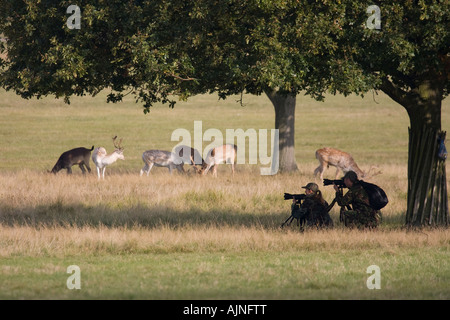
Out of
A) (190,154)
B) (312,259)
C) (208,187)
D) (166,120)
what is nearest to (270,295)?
(312,259)

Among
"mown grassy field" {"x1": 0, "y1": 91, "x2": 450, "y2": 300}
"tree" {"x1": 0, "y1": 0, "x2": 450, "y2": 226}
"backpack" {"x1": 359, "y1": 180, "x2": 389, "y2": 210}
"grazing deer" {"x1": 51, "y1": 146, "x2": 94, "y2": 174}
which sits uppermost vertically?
"tree" {"x1": 0, "y1": 0, "x2": 450, "y2": 226}

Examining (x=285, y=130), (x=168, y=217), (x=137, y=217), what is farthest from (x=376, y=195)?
(x=285, y=130)

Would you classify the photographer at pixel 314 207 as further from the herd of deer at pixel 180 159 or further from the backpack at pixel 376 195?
the herd of deer at pixel 180 159

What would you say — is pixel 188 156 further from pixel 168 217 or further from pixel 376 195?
pixel 376 195

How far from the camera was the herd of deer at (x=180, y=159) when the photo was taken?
2702 centimetres

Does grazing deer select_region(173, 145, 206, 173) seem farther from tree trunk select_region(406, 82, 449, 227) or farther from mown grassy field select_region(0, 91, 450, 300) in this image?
tree trunk select_region(406, 82, 449, 227)

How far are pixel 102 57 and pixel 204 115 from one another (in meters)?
49.7

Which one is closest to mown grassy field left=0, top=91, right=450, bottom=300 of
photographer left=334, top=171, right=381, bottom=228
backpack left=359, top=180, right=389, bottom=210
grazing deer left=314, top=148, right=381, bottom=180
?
photographer left=334, top=171, right=381, bottom=228

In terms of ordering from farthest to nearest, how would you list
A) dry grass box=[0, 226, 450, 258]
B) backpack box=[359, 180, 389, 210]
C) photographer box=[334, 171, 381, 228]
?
photographer box=[334, 171, 381, 228]
backpack box=[359, 180, 389, 210]
dry grass box=[0, 226, 450, 258]

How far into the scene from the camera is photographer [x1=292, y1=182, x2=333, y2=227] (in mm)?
14523

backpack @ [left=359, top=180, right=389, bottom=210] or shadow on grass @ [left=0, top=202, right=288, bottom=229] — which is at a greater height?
backpack @ [left=359, top=180, right=389, bottom=210]

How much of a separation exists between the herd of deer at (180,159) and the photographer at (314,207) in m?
11.6

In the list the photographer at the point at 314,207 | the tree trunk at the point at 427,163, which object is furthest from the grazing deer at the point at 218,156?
the photographer at the point at 314,207

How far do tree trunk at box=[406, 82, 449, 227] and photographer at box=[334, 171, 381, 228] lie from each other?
1066 millimetres
